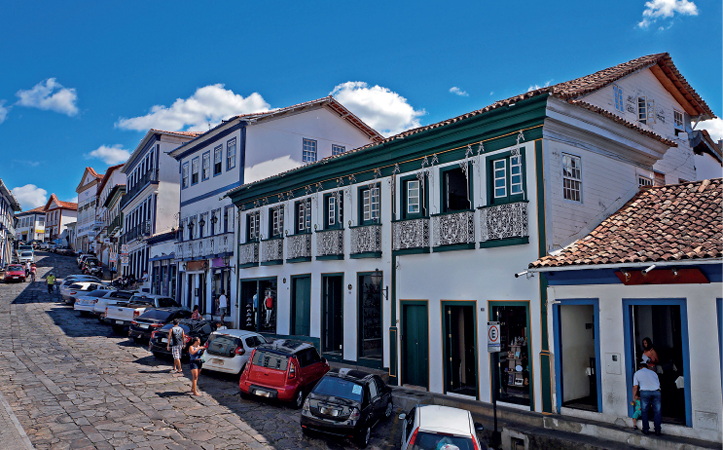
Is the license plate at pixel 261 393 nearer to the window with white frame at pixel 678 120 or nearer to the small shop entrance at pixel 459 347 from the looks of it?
the small shop entrance at pixel 459 347

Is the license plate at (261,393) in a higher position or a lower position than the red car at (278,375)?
lower

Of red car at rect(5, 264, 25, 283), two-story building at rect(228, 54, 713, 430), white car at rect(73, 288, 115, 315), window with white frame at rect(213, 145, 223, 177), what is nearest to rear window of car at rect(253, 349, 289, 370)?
two-story building at rect(228, 54, 713, 430)

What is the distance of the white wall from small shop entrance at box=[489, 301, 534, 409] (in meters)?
1.99

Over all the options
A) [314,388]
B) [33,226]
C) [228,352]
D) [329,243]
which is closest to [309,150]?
[329,243]

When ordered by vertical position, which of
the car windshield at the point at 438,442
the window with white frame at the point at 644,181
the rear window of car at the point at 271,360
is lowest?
the car windshield at the point at 438,442

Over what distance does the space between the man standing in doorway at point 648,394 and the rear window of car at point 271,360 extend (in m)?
8.22

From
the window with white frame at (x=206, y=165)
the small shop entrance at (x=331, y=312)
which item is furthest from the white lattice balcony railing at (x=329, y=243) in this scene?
the window with white frame at (x=206, y=165)

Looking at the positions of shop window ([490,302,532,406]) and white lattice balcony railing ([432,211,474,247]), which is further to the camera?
white lattice balcony railing ([432,211,474,247])

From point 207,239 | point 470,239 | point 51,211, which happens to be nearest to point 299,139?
point 207,239

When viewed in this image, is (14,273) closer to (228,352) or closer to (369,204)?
(228,352)

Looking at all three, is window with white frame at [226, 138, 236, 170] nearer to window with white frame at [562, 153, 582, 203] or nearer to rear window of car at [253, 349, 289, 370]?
rear window of car at [253, 349, 289, 370]

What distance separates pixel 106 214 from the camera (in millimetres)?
65562

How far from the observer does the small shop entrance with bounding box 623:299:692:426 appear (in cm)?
1162

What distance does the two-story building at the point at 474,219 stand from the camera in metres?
13.6
